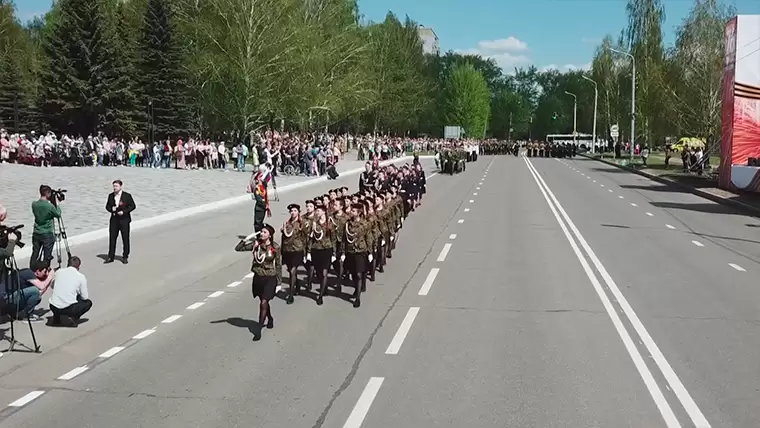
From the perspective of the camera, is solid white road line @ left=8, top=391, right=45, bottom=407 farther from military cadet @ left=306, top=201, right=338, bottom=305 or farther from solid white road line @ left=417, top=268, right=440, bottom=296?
solid white road line @ left=417, top=268, right=440, bottom=296

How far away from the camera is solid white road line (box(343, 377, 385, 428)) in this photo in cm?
654

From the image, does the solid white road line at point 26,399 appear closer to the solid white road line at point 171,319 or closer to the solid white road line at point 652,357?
the solid white road line at point 171,319

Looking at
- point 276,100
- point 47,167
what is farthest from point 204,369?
point 276,100

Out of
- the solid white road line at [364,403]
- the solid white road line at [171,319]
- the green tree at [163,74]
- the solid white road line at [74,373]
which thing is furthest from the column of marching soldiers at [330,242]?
the green tree at [163,74]

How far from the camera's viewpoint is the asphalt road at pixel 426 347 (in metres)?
6.87

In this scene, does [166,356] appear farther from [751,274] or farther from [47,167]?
[47,167]

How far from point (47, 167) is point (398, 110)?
6029 centimetres

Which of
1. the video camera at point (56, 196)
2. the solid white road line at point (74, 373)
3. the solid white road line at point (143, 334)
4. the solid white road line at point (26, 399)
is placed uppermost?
the video camera at point (56, 196)

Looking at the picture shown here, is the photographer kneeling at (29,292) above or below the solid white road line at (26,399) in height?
above

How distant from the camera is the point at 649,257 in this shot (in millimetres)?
16484

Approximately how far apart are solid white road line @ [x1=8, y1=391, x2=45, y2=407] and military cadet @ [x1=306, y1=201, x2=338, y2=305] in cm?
482

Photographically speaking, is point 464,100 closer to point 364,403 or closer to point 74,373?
point 74,373

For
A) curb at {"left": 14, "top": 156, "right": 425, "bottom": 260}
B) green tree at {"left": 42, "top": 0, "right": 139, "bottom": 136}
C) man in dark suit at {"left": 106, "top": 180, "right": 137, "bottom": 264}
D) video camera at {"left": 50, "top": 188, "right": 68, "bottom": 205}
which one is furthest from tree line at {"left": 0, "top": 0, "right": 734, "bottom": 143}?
video camera at {"left": 50, "top": 188, "right": 68, "bottom": 205}

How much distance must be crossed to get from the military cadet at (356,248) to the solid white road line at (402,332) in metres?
0.90
